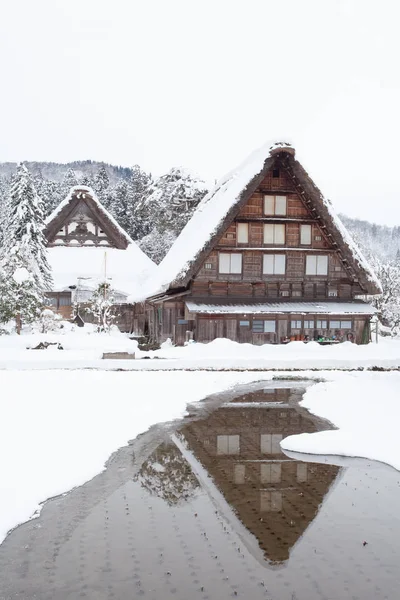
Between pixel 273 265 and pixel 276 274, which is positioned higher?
pixel 273 265

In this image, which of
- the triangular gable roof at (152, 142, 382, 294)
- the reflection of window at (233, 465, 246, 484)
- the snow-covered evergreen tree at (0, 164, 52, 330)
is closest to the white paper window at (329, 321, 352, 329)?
the triangular gable roof at (152, 142, 382, 294)

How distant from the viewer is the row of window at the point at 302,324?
2750 cm

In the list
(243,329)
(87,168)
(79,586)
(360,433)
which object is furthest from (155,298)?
(87,168)

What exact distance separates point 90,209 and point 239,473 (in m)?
35.6

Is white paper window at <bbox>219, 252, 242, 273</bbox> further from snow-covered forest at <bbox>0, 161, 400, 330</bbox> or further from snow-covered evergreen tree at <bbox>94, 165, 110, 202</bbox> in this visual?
snow-covered evergreen tree at <bbox>94, 165, 110, 202</bbox>

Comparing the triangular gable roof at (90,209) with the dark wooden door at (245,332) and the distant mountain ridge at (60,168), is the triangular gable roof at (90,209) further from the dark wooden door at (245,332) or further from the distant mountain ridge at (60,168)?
the distant mountain ridge at (60,168)

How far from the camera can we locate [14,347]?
2436cm

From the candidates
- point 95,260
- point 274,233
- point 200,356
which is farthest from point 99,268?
point 200,356

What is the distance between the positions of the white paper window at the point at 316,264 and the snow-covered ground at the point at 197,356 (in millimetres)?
4672

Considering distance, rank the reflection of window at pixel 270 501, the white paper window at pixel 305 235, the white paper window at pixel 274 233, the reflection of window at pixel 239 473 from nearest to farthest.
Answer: the reflection of window at pixel 270 501 → the reflection of window at pixel 239 473 → the white paper window at pixel 274 233 → the white paper window at pixel 305 235

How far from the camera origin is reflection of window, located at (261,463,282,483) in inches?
306

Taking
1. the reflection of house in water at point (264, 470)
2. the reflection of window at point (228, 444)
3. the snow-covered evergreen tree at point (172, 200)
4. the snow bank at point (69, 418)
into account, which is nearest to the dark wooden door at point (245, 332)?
the snow bank at point (69, 418)

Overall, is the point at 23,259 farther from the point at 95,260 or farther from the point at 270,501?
the point at 270,501

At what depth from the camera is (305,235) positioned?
28641 millimetres
